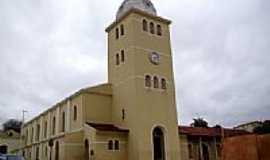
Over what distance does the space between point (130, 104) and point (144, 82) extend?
2660 mm

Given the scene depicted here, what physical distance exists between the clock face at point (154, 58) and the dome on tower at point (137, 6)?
521cm

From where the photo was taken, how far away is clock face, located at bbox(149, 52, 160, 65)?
3531 cm

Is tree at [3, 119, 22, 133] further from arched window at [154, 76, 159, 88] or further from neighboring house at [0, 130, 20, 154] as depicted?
arched window at [154, 76, 159, 88]

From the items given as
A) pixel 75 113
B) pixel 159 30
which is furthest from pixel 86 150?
pixel 159 30

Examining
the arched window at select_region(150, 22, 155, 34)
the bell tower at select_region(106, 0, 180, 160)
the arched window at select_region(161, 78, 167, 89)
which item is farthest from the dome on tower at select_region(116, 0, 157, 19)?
the arched window at select_region(161, 78, 167, 89)

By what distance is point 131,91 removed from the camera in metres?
33.6

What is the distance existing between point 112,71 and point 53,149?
10.6m

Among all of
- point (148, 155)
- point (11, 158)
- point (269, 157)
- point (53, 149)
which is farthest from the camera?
point (53, 149)

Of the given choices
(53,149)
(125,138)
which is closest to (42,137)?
(53,149)

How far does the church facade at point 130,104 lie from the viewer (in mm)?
32188

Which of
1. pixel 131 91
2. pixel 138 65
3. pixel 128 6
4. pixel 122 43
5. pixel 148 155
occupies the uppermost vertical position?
pixel 128 6

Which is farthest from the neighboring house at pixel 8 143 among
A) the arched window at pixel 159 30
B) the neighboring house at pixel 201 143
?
the arched window at pixel 159 30

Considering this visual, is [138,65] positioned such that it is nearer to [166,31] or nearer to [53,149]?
[166,31]

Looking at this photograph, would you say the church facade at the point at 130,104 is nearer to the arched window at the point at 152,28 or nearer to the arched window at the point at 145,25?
Result: the arched window at the point at 152,28
